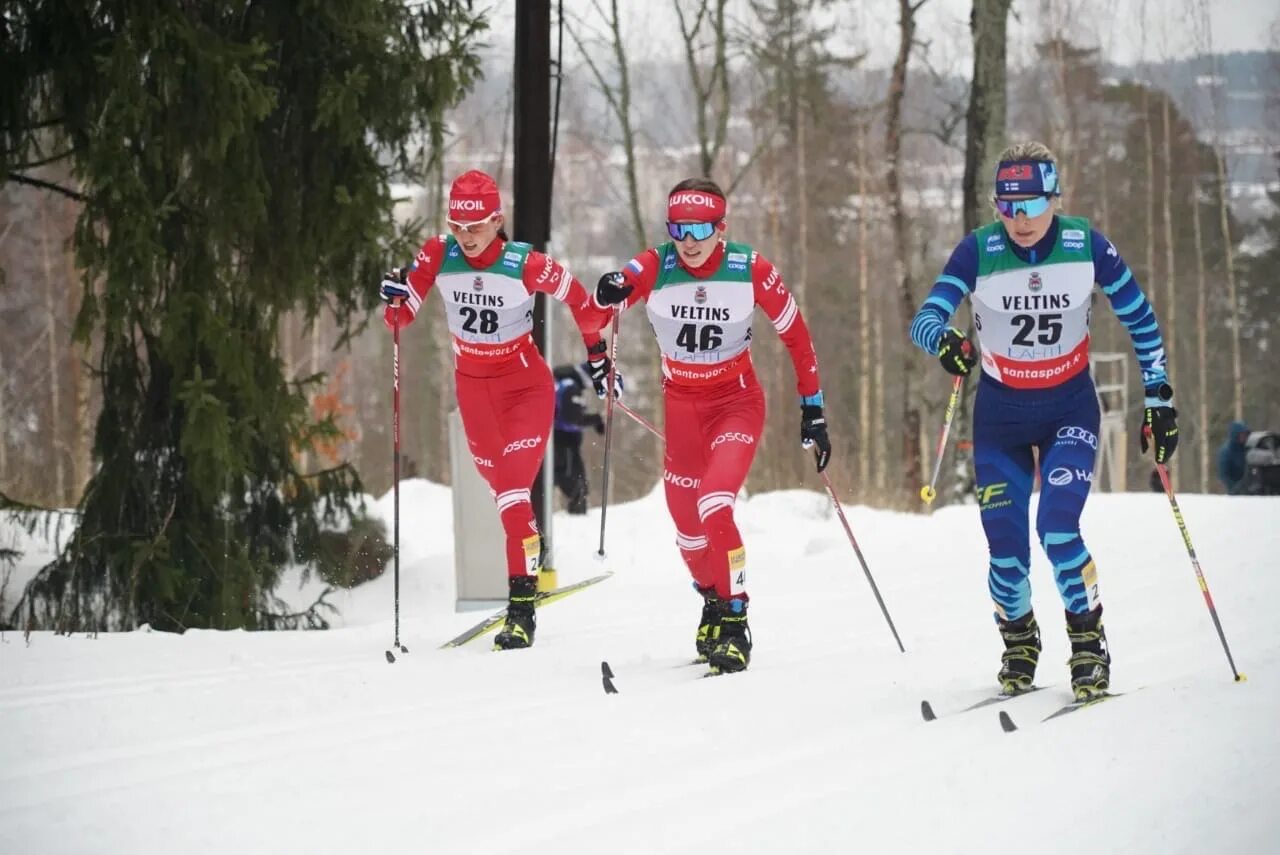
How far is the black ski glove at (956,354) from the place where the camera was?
5.26 m

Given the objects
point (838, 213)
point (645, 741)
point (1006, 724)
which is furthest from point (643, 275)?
point (838, 213)

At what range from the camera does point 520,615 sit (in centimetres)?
716

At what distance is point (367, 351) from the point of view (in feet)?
138

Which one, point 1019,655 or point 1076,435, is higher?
point 1076,435

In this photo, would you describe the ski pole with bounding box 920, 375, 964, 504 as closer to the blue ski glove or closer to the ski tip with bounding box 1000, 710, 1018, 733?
the blue ski glove

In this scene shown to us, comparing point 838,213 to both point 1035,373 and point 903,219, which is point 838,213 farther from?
point 1035,373

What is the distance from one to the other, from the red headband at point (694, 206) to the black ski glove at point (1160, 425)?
1.95 m

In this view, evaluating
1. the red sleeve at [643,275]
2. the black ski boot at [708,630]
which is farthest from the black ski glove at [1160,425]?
the red sleeve at [643,275]

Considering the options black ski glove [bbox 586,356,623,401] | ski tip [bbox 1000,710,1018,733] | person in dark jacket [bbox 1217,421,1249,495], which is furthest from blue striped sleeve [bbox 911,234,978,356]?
person in dark jacket [bbox 1217,421,1249,495]

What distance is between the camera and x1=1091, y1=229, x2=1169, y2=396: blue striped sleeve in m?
5.50

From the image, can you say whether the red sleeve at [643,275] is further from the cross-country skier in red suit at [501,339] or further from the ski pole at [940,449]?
the ski pole at [940,449]

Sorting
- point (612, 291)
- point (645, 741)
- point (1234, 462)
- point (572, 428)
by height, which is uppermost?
point (612, 291)

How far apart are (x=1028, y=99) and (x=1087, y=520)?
25.0 metres

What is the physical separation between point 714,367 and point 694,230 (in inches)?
25.9
